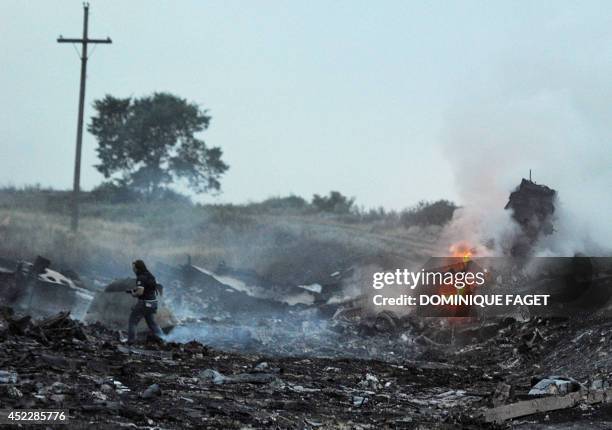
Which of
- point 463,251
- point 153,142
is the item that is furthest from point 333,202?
point 463,251

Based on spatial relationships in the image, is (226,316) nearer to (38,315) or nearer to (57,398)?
(38,315)

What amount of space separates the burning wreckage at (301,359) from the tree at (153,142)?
23546 mm

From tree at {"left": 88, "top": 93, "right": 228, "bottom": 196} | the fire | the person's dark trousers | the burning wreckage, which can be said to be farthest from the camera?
tree at {"left": 88, "top": 93, "right": 228, "bottom": 196}

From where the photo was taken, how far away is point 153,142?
4819 centimetres

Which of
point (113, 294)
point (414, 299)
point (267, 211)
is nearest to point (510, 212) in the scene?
→ point (414, 299)

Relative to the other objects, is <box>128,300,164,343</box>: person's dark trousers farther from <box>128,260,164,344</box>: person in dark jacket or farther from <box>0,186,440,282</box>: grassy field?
<box>0,186,440,282</box>: grassy field

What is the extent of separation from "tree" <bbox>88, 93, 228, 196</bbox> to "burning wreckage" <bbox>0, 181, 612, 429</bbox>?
23.5 metres

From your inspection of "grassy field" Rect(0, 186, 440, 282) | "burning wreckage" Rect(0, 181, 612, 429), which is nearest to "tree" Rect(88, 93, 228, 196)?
"grassy field" Rect(0, 186, 440, 282)

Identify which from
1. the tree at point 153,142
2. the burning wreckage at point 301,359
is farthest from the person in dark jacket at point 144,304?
the tree at point 153,142

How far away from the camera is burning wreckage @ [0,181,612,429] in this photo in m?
10.0

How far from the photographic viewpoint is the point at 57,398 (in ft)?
30.3

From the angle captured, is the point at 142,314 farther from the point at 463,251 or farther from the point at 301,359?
the point at 463,251

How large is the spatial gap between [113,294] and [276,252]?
14.7 m

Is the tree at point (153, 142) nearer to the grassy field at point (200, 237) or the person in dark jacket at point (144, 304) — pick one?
the grassy field at point (200, 237)
